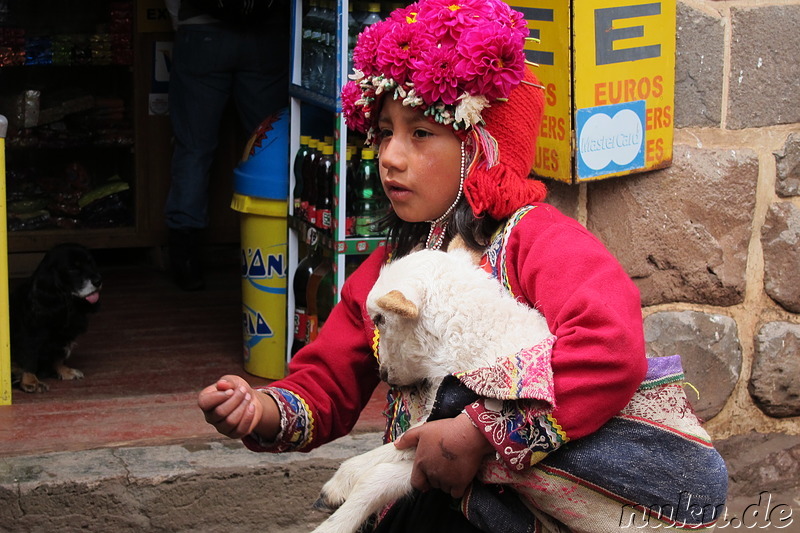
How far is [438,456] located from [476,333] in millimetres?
237

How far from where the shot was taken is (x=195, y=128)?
18.6ft

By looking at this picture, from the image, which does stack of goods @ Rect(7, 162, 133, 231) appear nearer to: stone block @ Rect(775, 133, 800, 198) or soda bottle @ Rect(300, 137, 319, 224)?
soda bottle @ Rect(300, 137, 319, 224)

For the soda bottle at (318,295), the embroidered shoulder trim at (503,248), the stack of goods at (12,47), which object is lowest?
the soda bottle at (318,295)

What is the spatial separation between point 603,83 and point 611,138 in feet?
0.59

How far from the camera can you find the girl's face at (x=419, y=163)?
6.91ft

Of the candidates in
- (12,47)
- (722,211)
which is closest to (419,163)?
(722,211)

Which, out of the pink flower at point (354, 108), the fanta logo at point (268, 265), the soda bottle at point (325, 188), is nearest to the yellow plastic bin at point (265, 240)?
the fanta logo at point (268, 265)

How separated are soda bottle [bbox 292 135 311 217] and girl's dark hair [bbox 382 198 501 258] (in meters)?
1.94

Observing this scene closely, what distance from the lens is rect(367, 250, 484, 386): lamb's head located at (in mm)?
1852

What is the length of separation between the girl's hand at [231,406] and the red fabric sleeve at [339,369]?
22cm

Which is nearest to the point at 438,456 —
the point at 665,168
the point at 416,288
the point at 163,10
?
the point at 416,288

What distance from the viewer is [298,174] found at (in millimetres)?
4223

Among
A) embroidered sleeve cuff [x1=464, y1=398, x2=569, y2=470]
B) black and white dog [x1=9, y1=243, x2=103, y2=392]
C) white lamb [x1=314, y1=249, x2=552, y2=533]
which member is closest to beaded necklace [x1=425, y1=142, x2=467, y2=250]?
white lamb [x1=314, y1=249, x2=552, y2=533]

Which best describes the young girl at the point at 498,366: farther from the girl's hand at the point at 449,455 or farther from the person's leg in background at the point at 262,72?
the person's leg in background at the point at 262,72
